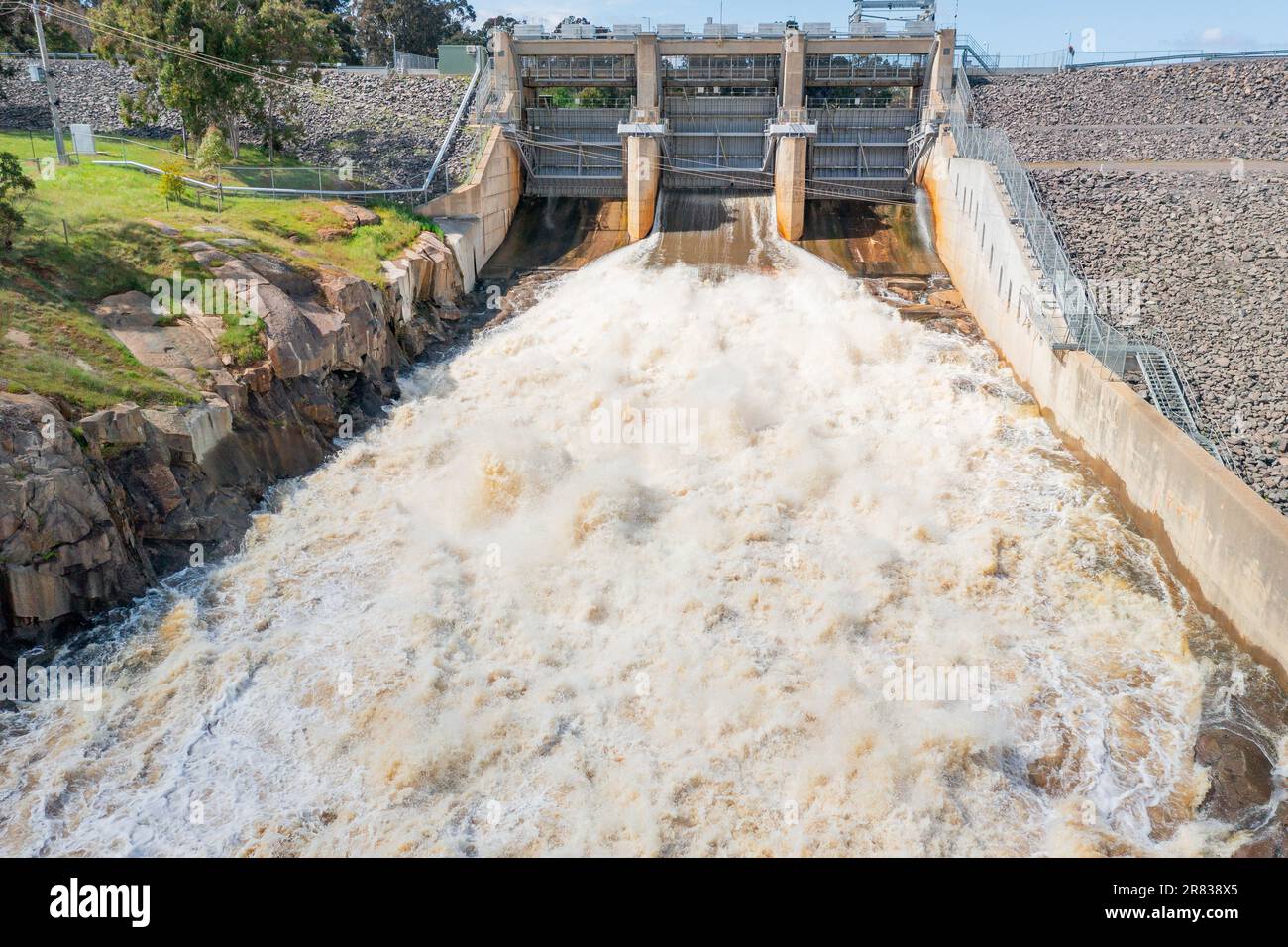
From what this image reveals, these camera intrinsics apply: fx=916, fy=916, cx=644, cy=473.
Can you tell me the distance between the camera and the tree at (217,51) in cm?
2386

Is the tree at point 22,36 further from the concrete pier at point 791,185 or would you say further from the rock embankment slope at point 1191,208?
the rock embankment slope at point 1191,208

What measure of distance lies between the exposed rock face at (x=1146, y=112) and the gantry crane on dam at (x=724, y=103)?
278 cm

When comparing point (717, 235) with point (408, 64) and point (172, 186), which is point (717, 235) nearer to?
point (172, 186)

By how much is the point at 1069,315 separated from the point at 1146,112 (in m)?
13.5

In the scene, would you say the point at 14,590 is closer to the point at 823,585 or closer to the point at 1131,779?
the point at 823,585

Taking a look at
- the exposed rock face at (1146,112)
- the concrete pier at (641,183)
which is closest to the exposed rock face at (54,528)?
the concrete pier at (641,183)

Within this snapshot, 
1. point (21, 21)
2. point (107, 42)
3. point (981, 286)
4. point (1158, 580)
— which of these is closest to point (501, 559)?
point (1158, 580)

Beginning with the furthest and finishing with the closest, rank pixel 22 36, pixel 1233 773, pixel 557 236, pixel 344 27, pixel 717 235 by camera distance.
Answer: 1. pixel 344 27
2. pixel 22 36
3. pixel 557 236
4. pixel 717 235
5. pixel 1233 773

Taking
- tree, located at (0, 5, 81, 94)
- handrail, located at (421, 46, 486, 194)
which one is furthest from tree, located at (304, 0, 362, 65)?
handrail, located at (421, 46, 486, 194)

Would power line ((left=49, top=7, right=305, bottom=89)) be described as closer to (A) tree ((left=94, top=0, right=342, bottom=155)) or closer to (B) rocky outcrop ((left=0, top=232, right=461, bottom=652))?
(A) tree ((left=94, top=0, right=342, bottom=155))

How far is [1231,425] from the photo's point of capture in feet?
48.8

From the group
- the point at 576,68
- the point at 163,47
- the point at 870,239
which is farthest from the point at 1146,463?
the point at 163,47

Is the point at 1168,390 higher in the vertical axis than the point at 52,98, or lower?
lower

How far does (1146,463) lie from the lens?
14523 mm
